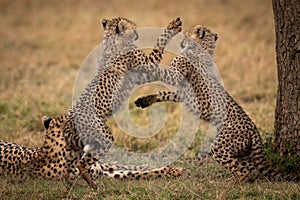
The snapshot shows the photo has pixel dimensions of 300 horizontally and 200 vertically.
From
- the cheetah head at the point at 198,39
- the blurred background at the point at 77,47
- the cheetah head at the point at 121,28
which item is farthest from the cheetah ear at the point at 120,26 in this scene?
the blurred background at the point at 77,47

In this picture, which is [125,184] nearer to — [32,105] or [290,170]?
[290,170]

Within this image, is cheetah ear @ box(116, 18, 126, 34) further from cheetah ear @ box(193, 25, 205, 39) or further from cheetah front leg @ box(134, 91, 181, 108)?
cheetah front leg @ box(134, 91, 181, 108)

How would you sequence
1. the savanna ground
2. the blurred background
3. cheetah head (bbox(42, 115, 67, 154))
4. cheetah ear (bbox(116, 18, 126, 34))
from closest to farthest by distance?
the savanna ground < cheetah head (bbox(42, 115, 67, 154)) < cheetah ear (bbox(116, 18, 126, 34)) < the blurred background

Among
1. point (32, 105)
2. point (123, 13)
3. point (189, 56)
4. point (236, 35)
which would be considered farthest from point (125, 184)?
point (123, 13)

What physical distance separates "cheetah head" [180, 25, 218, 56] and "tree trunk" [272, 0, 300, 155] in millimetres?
1331

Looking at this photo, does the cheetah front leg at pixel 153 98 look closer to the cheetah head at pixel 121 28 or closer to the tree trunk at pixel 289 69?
the cheetah head at pixel 121 28

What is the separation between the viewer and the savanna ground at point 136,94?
5.89m

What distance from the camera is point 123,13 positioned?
14.8m

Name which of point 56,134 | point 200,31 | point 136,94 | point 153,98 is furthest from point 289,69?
point 136,94

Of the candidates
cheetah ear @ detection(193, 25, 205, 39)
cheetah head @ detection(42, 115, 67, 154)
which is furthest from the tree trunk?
cheetah head @ detection(42, 115, 67, 154)

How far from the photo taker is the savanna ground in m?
5.89

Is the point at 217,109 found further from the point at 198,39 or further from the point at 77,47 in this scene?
the point at 77,47

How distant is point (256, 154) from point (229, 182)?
13.7 inches

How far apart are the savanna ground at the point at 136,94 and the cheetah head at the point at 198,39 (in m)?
1.07
